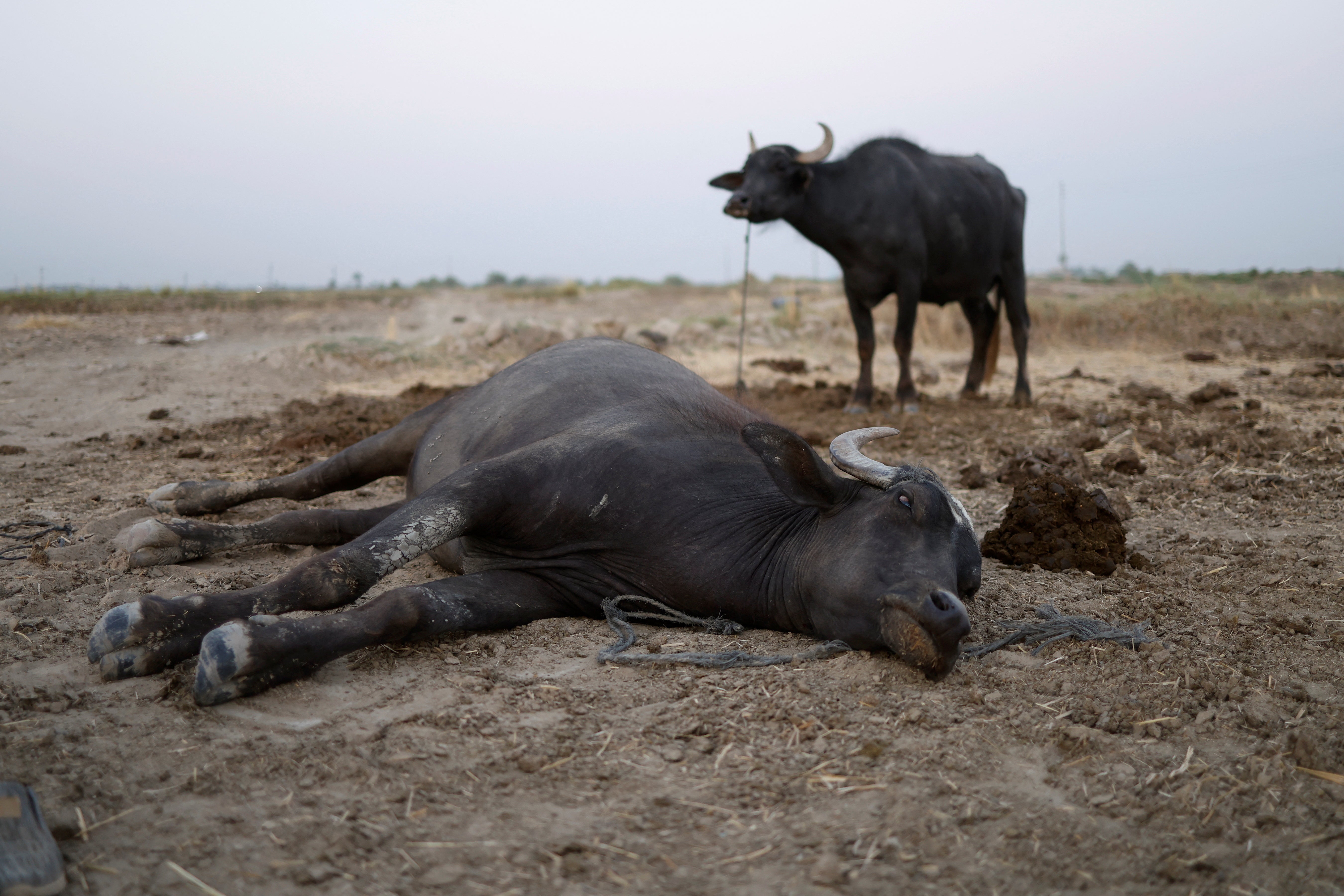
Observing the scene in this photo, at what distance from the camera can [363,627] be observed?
9.30 ft

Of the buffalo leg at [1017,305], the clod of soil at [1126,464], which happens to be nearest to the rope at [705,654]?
the clod of soil at [1126,464]

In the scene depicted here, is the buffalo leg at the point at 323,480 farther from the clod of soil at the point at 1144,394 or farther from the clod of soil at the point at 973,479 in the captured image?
the clod of soil at the point at 1144,394

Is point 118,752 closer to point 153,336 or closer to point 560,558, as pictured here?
point 560,558

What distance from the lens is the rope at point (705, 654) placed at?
2924mm

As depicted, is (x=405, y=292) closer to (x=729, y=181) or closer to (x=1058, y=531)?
(x=729, y=181)

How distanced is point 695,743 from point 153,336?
39.8ft

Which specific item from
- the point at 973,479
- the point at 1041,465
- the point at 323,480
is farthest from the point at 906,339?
the point at 323,480

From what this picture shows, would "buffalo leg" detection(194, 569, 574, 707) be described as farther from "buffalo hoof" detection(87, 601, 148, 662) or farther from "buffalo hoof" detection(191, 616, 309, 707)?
"buffalo hoof" detection(87, 601, 148, 662)

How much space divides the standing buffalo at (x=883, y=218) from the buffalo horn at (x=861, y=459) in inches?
211

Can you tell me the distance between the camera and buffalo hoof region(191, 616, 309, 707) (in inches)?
97.1

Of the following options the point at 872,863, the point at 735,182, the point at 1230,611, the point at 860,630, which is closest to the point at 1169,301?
the point at 735,182

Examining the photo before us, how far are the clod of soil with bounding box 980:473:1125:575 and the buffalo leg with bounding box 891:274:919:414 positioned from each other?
4.57m

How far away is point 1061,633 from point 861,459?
3.06ft

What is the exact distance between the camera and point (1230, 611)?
3.46m
